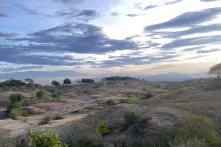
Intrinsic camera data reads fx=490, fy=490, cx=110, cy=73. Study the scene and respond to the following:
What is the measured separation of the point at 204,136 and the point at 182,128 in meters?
1.70

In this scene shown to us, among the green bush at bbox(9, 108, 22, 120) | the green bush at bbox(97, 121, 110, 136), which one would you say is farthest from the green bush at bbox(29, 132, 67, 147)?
the green bush at bbox(9, 108, 22, 120)

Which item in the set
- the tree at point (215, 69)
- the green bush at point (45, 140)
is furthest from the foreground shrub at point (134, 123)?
the tree at point (215, 69)

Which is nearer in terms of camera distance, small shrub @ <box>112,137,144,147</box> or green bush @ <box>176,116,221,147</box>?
green bush @ <box>176,116,221,147</box>

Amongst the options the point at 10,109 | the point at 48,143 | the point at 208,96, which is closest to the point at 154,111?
the point at 208,96

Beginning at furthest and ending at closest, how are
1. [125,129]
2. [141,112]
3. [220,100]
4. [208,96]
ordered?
[208,96]
[220,100]
[141,112]
[125,129]

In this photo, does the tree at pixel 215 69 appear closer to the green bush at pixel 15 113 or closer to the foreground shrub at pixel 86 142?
the green bush at pixel 15 113

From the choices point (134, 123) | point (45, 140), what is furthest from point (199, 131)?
point (45, 140)

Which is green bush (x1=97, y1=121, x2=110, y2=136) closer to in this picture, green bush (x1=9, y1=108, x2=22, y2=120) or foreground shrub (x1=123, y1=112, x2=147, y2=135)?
foreground shrub (x1=123, y1=112, x2=147, y2=135)

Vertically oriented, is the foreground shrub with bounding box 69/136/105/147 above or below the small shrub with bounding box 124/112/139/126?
below

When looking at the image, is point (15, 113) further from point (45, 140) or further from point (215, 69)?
point (45, 140)

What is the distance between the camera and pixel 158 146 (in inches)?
1086

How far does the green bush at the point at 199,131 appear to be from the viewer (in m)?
27.2

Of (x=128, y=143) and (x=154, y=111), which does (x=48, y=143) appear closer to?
(x=128, y=143)

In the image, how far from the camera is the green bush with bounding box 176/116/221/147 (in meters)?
27.2
